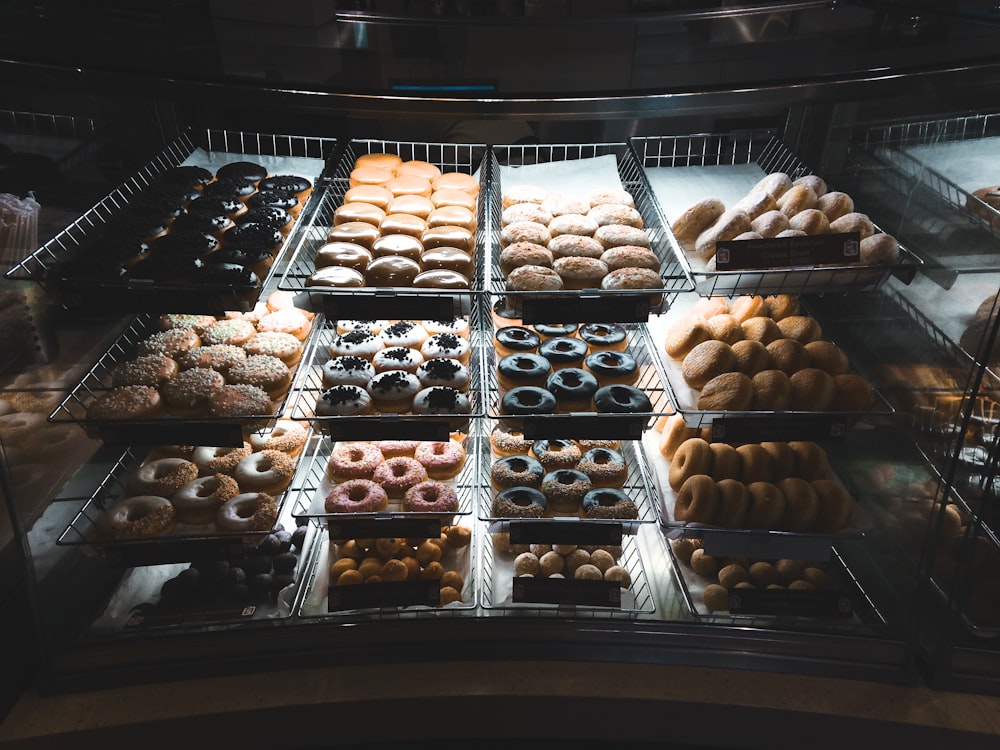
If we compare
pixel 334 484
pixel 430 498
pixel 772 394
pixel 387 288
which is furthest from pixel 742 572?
pixel 387 288

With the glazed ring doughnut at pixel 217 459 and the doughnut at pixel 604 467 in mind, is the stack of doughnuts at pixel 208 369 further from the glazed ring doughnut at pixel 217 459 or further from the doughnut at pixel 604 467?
the doughnut at pixel 604 467

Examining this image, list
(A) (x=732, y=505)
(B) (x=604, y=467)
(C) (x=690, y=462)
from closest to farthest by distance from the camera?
(A) (x=732, y=505), (C) (x=690, y=462), (B) (x=604, y=467)

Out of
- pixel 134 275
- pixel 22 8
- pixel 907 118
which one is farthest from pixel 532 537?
pixel 22 8

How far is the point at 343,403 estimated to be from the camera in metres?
2.41

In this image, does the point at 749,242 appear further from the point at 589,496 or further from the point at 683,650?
the point at 683,650

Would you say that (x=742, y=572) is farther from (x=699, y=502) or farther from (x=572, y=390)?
(x=572, y=390)

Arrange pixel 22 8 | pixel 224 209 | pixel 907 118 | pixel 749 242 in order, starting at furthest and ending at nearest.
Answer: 1. pixel 224 209
2. pixel 907 118
3. pixel 749 242
4. pixel 22 8

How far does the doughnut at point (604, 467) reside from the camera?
8.74ft

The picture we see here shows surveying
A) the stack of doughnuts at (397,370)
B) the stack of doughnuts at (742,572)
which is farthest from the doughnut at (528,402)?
the stack of doughnuts at (742,572)

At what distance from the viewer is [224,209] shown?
8.43ft

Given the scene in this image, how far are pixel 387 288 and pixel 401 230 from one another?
1.26ft

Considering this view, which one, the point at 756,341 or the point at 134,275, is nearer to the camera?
the point at 134,275

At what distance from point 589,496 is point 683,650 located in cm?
58

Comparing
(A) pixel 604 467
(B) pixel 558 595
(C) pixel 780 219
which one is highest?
(C) pixel 780 219
